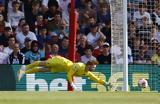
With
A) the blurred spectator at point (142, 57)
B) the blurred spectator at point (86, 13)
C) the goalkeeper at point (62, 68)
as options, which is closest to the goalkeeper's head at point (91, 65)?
the goalkeeper at point (62, 68)

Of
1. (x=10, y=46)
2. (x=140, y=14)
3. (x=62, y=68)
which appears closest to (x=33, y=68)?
(x=62, y=68)

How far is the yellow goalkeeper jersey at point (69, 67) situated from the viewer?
Answer: 10.8m

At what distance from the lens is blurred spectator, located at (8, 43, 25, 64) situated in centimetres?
1166

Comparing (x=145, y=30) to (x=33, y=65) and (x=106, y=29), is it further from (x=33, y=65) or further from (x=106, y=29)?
(x=33, y=65)

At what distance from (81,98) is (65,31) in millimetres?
8808

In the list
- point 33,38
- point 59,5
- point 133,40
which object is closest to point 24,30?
point 33,38

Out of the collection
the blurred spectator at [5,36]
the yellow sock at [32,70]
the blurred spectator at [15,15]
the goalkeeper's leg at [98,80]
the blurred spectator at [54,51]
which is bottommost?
the goalkeeper's leg at [98,80]

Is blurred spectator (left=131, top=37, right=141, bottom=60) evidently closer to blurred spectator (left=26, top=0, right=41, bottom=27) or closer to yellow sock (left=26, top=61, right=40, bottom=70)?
blurred spectator (left=26, top=0, right=41, bottom=27)

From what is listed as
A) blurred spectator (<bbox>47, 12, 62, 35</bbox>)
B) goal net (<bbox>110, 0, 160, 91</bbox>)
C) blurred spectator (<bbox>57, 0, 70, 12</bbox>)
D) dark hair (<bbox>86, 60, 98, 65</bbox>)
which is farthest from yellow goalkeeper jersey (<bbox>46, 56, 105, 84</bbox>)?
blurred spectator (<bbox>57, 0, 70, 12</bbox>)

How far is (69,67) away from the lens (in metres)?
10.8

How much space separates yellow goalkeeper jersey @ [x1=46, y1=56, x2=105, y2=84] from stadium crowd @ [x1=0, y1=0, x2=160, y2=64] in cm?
80

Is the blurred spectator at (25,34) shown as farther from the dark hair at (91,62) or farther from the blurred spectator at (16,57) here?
the dark hair at (91,62)

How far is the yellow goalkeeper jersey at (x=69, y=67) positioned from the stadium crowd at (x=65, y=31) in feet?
2.63

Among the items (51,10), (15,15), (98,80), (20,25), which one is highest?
(51,10)
